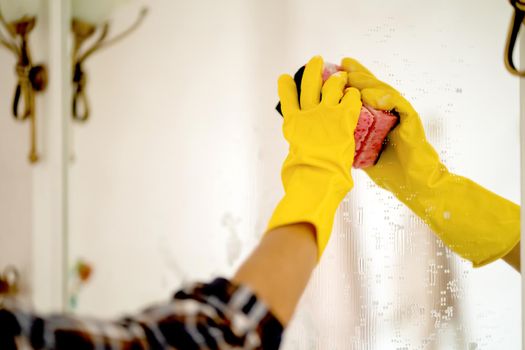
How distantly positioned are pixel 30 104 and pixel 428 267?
36.8 inches

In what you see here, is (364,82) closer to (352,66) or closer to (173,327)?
(352,66)

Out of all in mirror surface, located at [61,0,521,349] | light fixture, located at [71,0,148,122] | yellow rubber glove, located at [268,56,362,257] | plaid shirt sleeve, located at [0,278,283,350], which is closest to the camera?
plaid shirt sleeve, located at [0,278,283,350]

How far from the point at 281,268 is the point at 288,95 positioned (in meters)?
0.29

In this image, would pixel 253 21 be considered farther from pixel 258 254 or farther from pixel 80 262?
pixel 80 262

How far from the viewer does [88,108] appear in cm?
114

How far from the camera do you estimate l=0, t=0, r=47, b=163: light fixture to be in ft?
3.75

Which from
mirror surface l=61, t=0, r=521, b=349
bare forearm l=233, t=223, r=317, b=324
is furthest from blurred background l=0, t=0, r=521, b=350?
bare forearm l=233, t=223, r=317, b=324

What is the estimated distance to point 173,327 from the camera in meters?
0.38

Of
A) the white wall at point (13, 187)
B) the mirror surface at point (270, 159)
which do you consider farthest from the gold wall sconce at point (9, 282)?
the mirror surface at point (270, 159)

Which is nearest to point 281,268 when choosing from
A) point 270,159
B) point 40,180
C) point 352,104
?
point 352,104

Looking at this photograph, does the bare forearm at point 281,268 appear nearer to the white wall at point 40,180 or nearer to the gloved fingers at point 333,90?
the gloved fingers at point 333,90

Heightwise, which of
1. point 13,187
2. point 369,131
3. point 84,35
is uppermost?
point 84,35

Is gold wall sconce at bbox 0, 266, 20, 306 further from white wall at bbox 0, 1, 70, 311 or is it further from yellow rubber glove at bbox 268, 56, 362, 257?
yellow rubber glove at bbox 268, 56, 362, 257

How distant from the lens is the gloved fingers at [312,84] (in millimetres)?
628
